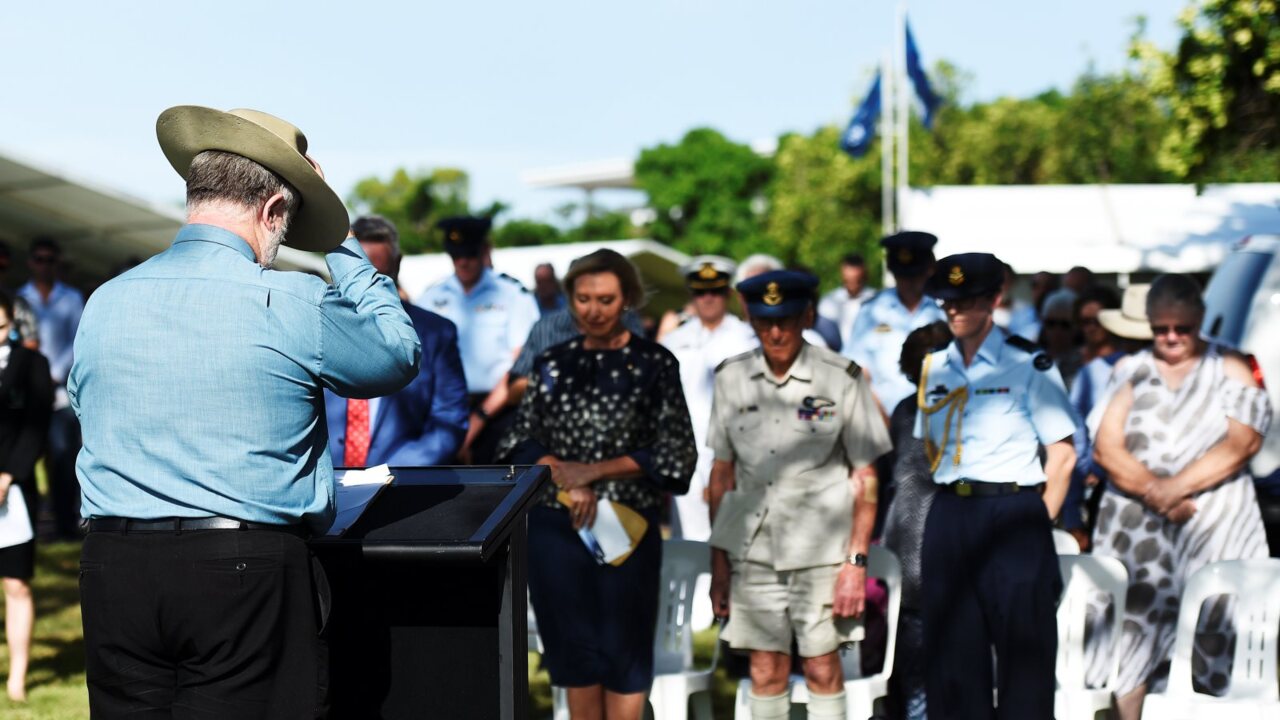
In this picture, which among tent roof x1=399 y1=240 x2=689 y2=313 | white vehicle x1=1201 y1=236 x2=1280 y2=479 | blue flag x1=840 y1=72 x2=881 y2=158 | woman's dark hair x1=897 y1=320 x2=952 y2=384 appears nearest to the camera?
woman's dark hair x1=897 y1=320 x2=952 y2=384

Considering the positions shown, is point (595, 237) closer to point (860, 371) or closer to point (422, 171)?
point (422, 171)

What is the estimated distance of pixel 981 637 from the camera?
4793mm

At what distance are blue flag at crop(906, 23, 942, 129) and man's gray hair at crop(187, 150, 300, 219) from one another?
22.8m

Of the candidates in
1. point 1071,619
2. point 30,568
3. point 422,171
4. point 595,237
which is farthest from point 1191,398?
point 422,171

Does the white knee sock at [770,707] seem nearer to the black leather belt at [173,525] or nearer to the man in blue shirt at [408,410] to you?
the man in blue shirt at [408,410]

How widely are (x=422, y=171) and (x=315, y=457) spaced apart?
86.9 metres

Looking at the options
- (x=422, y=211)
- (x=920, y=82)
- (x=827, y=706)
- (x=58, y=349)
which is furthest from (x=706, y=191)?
(x=827, y=706)

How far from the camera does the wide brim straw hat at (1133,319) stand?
266 inches

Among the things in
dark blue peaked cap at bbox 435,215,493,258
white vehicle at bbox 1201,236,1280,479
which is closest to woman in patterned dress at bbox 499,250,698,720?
dark blue peaked cap at bbox 435,215,493,258

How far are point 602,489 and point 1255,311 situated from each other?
14.5ft

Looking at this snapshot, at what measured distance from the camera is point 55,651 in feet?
24.7

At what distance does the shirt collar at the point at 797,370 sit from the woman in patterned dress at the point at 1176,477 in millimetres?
1474

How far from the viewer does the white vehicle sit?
695 cm

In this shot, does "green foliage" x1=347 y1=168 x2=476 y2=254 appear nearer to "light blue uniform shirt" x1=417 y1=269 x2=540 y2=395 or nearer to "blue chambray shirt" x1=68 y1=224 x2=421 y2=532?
"light blue uniform shirt" x1=417 y1=269 x2=540 y2=395
